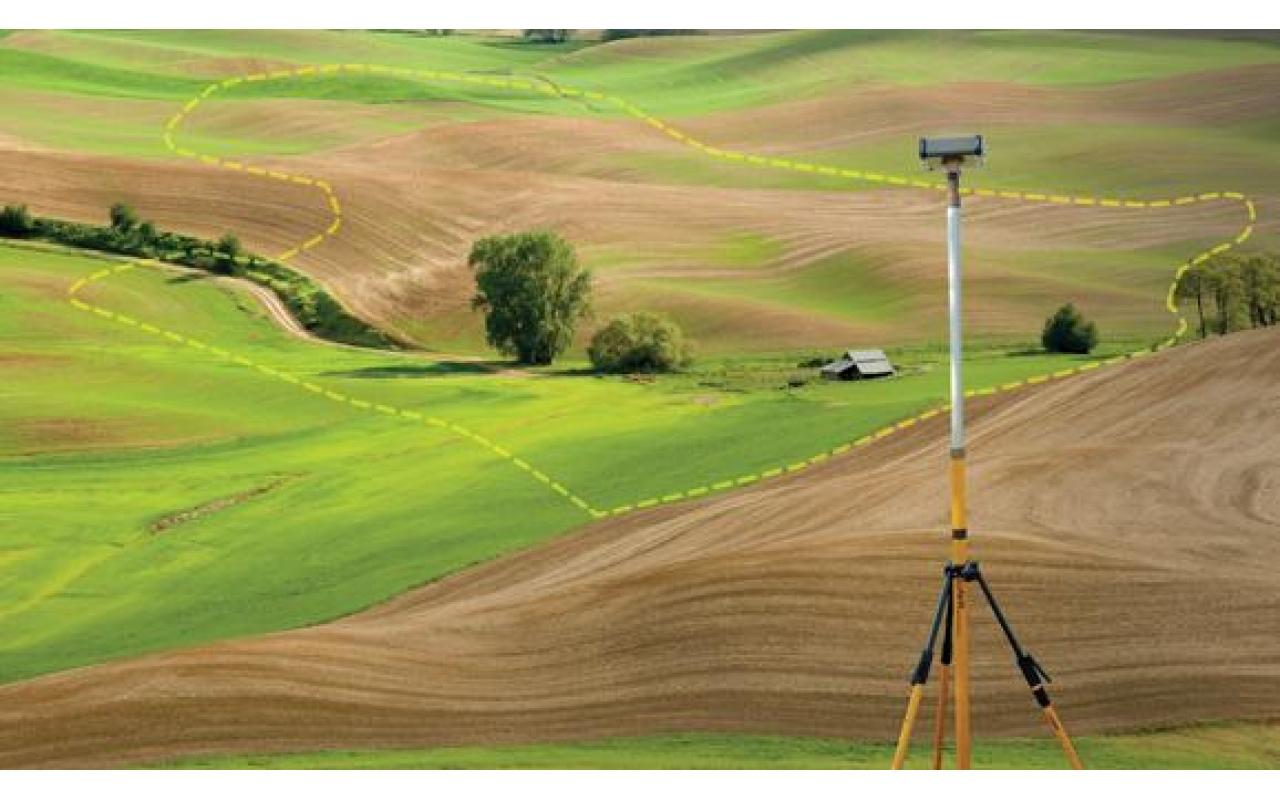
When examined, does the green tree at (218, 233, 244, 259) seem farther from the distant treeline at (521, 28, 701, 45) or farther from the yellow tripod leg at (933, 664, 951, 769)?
the yellow tripod leg at (933, 664, 951, 769)

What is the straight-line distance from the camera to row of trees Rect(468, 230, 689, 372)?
41.6 feet

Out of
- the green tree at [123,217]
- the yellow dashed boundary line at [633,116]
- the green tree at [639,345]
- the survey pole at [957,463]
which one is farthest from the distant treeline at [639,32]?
the survey pole at [957,463]

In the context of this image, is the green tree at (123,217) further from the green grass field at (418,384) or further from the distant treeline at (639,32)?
the distant treeline at (639,32)

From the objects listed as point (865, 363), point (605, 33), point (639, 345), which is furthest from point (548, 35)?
point (865, 363)

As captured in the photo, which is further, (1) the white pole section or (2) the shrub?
(2) the shrub

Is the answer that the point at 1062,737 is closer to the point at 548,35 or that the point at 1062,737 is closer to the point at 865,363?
the point at 865,363

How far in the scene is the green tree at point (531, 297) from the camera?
41.7 feet

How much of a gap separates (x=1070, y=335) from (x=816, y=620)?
7.79 feet

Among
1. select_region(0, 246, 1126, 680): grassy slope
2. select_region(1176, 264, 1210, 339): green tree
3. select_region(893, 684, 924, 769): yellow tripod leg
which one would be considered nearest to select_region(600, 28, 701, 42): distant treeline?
select_region(0, 246, 1126, 680): grassy slope

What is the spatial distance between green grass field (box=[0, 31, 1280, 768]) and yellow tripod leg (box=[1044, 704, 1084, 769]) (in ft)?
0.42

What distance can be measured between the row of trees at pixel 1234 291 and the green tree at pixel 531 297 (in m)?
3.31

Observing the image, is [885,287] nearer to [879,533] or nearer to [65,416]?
[879,533]

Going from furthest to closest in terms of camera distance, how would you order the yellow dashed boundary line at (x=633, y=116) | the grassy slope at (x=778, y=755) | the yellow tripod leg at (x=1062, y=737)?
the yellow dashed boundary line at (x=633, y=116), the grassy slope at (x=778, y=755), the yellow tripod leg at (x=1062, y=737)

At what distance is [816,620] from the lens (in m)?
11.4
